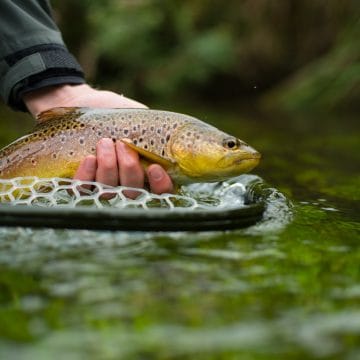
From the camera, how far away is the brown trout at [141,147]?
2.21m

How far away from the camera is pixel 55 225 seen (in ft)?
5.38

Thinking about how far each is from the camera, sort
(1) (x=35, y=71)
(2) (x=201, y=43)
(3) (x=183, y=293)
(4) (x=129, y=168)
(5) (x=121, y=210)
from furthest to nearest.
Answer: (2) (x=201, y=43)
(1) (x=35, y=71)
(4) (x=129, y=168)
(5) (x=121, y=210)
(3) (x=183, y=293)

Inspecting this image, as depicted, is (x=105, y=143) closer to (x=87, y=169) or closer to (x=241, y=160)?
(x=87, y=169)

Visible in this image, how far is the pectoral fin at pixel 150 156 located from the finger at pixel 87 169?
0.11 metres

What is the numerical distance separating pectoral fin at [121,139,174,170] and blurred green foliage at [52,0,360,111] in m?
8.27

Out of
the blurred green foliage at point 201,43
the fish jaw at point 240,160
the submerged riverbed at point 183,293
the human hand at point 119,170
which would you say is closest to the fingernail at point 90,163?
the human hand at point 119,170

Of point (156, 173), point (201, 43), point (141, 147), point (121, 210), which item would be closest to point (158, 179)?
point (156, 173)

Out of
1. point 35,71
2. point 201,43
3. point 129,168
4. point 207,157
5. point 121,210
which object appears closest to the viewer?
point 121,210

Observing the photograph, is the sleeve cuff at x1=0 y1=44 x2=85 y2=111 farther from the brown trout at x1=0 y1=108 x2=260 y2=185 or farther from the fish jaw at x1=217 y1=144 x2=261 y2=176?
the fish jaw at x1=217 y1=144 x2=261 y2=176

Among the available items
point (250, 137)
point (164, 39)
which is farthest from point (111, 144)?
point (164, 39)

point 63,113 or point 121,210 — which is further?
point 63,113

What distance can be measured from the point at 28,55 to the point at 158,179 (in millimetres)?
833

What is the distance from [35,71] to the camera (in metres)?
2.56

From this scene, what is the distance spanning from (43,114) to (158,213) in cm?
84
